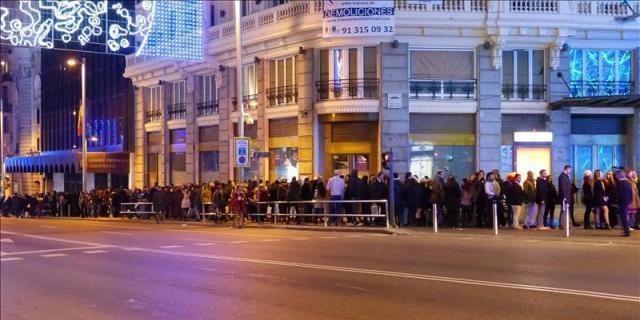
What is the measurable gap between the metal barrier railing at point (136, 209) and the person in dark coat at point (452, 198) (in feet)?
52.3

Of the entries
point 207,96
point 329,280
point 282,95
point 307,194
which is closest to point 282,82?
point 282,95

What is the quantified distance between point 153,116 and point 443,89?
19.5 meters

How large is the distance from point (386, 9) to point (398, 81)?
2.89 m

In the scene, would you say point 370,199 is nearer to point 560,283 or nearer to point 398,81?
point 398,81

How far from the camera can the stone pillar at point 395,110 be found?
1040 inches

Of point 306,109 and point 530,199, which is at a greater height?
point 306,109

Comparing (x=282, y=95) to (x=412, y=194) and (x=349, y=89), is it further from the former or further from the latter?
(x=412, y=194)

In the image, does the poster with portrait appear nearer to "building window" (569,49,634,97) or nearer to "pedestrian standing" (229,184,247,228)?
"pedestrian standing" (229,184,247,228)

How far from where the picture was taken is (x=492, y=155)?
26703mm

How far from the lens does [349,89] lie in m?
27.1

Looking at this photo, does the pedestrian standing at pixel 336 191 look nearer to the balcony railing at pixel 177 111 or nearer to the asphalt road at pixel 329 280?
the asphalt road at pixel 329 280

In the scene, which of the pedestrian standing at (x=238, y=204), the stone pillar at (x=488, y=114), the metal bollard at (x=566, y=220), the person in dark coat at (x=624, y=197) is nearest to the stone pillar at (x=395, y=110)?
the stone pillar at (x=488, y=114)

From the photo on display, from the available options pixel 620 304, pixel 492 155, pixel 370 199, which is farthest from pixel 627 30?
pixel 620 304

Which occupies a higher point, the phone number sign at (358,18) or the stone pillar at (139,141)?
the phone number sign at (358,18)
